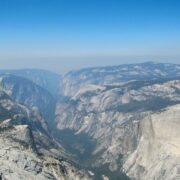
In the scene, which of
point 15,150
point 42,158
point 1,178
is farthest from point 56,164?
point 1,178

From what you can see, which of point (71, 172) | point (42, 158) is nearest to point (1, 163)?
point (42, 158)

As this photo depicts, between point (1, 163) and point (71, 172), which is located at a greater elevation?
point (1, 163)

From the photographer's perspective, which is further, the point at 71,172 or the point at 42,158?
the point at 71,172

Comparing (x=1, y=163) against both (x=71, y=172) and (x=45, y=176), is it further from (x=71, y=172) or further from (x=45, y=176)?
(x=71, y=172)

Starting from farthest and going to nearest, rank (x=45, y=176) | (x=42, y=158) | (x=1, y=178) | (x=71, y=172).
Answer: (x=71, y=172) < (x=42, y=158) < (x=45, y=176) < (x=1, y=178)

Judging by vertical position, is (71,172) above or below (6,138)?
below

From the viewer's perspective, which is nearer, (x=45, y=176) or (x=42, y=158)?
(x=45, y=176)

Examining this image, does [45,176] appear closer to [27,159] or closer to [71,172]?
[27,159]

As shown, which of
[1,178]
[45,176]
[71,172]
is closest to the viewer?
[1,178]

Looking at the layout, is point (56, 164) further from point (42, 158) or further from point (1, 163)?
point (1, 163)
